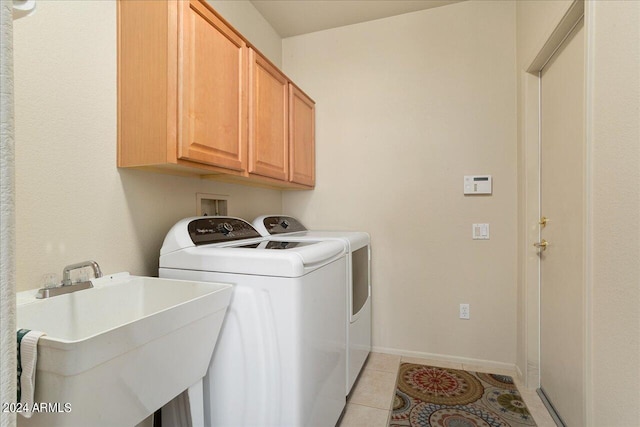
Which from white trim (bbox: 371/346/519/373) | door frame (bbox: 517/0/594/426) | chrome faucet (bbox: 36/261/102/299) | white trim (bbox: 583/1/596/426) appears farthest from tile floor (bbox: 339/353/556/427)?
chrome faucet (bbox: 36/261/102/299)

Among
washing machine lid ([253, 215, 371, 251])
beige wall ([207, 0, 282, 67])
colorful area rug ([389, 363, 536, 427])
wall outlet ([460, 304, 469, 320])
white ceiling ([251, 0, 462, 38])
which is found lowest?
colorful area rug ([389, 363, 536, 427])

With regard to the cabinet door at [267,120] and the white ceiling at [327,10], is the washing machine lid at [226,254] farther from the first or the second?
the white ceiling at [327,10]

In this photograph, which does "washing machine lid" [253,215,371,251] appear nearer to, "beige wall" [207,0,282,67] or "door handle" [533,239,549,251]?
"door handle" [533,239,549,251]

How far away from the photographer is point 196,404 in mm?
1097

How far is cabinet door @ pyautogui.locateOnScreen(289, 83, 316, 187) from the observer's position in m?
2.20

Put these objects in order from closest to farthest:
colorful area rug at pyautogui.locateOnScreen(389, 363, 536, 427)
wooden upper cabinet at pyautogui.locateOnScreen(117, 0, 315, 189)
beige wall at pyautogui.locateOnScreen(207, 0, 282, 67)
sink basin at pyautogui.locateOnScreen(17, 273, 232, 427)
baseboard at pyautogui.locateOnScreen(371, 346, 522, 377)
A: sink basin at pyautogui.locateOnScreen(17, 273, 232, 427) < wooden upper cabinet at pyautogui.locateOnScreen(117, 0, 315, 189) < colorful area rug at pyautogui.locateOnScreen(389, 363, 536, 427) < beige wall at pyautogui.locateOnScreen(207, 0, 282, 67) < baseboard at pyautogui.locateOnScreen(371, 346, 522, 377)

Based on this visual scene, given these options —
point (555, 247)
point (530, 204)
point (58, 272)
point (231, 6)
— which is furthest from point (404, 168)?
point (58, 272)

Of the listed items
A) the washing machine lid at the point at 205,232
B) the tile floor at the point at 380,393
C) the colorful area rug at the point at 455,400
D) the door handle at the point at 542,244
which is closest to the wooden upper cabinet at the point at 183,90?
the washing machine lid at the point at 205,232

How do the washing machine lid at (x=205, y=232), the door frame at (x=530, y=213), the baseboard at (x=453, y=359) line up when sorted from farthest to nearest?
the baseboard at (x=453, y=359) → the door frame at (x=530, y=213) → the washing machine lid at (x=205, y=232)

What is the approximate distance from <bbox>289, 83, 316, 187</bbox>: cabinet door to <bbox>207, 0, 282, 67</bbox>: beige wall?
54 cm

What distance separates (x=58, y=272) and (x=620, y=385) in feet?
6.44

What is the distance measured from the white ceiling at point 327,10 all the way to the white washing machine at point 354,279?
166cm

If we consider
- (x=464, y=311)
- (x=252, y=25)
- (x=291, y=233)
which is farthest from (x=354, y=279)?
(x=252, y=25)

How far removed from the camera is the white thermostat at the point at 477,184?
7.24ft
